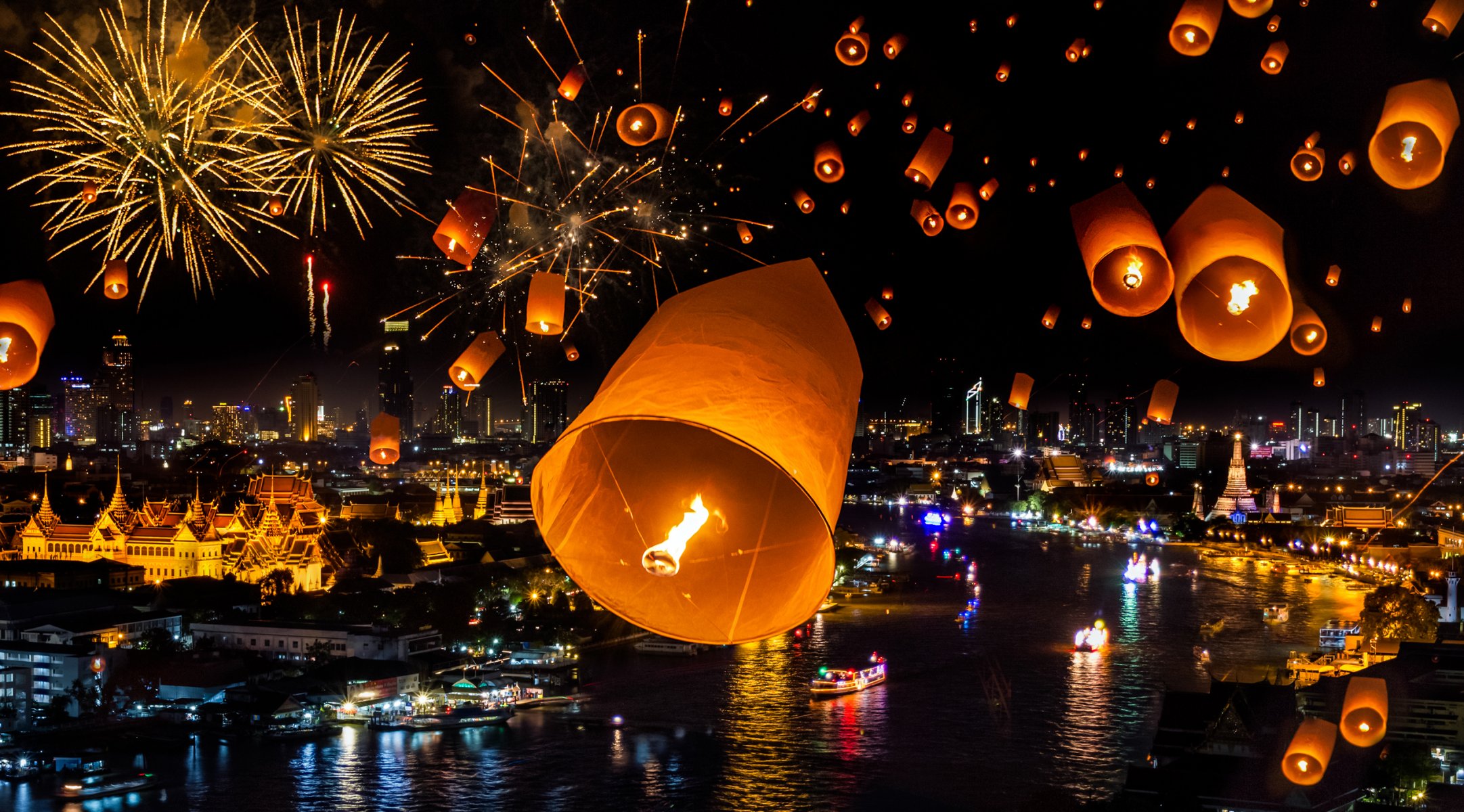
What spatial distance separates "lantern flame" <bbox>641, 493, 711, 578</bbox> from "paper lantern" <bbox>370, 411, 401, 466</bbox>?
288 centimetres

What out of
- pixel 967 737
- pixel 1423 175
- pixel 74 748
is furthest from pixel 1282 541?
pixel 1423 175

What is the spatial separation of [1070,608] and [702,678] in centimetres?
628

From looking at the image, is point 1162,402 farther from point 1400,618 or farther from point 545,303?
point 1400,618

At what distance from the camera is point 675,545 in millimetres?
1479

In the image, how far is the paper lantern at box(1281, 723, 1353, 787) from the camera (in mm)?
7906

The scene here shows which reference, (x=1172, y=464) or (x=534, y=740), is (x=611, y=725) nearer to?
(x=534, y=740)

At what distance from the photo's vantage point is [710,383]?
4.22 ft

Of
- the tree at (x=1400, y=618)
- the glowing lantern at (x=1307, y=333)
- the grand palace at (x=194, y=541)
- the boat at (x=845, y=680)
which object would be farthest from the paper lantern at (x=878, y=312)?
the grand palace at (x=194, y=541)

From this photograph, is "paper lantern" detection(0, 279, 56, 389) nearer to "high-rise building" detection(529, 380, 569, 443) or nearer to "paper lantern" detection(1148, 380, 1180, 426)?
"paper lantern" detection(1148, 380, 1180, 426)

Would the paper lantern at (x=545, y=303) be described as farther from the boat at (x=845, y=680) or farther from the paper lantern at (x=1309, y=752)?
the boat at (x=845, y=680)

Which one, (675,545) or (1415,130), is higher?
(1415,130)

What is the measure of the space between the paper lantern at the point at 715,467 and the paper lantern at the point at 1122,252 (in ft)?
2.34

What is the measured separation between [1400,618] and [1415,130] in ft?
38.0

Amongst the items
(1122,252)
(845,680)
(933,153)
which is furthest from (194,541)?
(1122,252)
